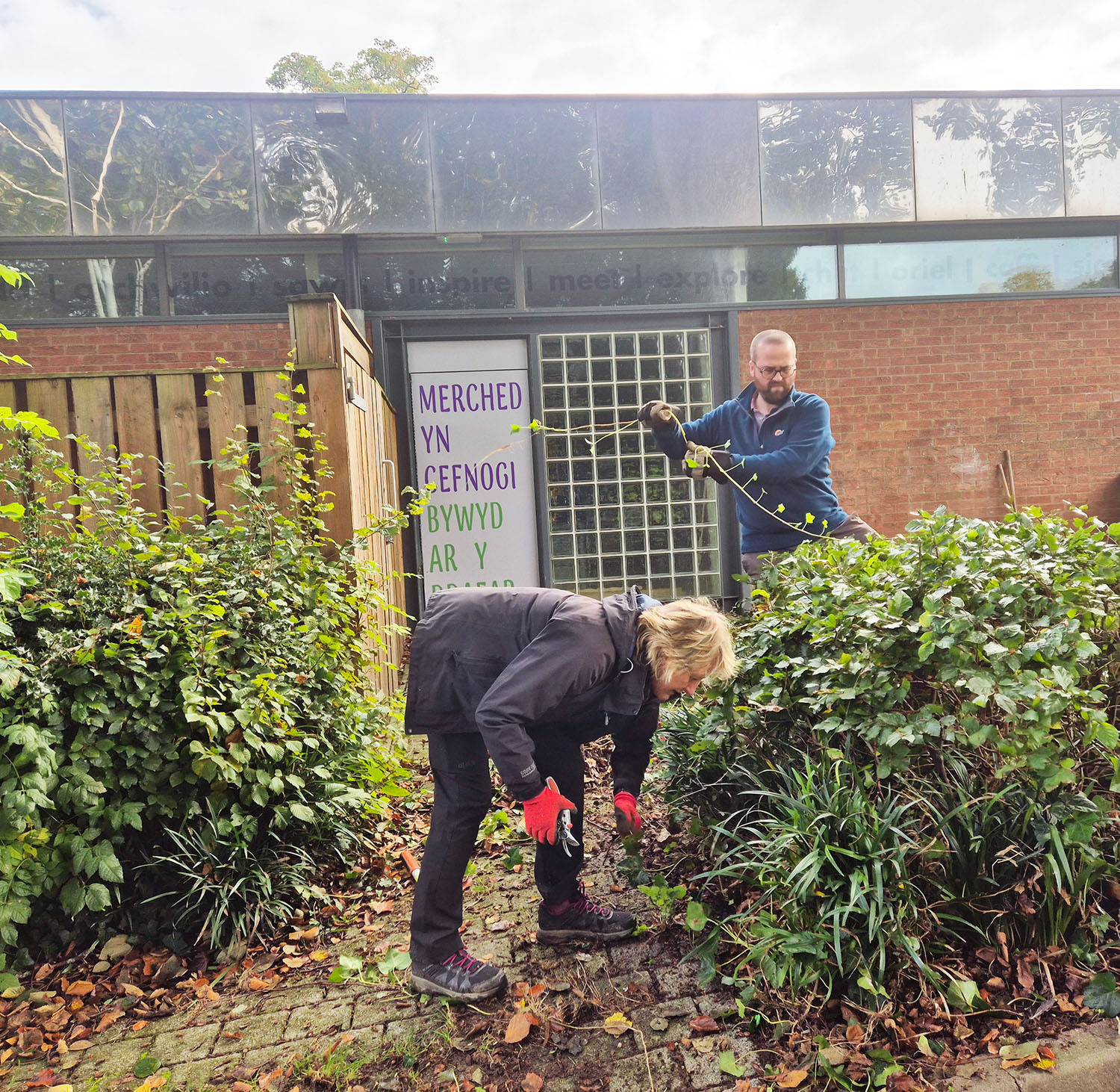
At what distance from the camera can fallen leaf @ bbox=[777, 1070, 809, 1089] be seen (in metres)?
1.98

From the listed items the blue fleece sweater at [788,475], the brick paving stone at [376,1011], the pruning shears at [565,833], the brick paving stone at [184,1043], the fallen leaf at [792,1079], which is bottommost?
the brick paving stone at [376,1011]

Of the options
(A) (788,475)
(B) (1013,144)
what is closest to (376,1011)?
(A) (788,475)

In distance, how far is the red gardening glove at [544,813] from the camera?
2.29 metres

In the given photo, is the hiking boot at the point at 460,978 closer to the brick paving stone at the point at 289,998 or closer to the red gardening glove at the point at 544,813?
the brick paving stone at the point at 289,998

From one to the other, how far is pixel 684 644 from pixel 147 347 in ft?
20.8

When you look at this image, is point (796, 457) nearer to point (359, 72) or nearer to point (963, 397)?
point (963, 397)

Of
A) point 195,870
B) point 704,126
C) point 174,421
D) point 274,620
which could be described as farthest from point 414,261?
point 195,870

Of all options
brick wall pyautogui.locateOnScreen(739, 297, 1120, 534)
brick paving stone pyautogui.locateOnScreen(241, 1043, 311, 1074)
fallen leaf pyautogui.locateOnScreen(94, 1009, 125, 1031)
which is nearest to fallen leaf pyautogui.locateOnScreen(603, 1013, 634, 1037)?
brick paving stone pyautogui.locateOnScreen(241, 1043, 311, 1074)

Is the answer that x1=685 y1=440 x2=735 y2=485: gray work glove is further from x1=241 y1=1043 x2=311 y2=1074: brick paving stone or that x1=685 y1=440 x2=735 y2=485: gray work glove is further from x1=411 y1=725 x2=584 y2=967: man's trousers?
x1=241 y1=1043 x2=311 y2=1074: brick paving stone

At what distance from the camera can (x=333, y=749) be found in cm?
326

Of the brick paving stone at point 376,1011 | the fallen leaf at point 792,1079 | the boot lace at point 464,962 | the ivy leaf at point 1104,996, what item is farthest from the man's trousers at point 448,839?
the ivy leaf at point 1104,996

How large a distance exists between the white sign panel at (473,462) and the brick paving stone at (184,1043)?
517 cm

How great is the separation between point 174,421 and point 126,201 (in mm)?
4015

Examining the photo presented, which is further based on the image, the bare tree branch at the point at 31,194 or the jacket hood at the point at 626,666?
the bare tree branch at the point at 31,194
